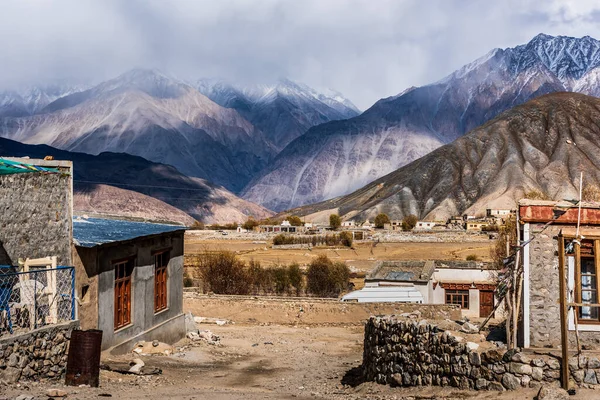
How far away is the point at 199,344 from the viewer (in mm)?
23000

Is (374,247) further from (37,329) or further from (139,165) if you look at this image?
(139,165)

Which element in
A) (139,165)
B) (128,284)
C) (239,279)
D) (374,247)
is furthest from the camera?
(139,165)

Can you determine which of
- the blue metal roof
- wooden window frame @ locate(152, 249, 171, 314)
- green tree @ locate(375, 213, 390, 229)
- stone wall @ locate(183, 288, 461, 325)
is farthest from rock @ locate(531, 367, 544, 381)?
green tree @ locate(375, 213, 390, 229)

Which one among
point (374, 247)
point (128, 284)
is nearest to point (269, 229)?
point (374, 247)

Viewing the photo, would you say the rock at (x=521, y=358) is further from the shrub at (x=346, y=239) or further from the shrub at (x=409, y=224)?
the shrub at (x=409, y=224)

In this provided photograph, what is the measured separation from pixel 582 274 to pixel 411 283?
78.0 ft

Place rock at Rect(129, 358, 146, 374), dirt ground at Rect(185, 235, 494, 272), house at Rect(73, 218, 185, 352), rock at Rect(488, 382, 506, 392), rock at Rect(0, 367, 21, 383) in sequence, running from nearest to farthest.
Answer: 1. rock at Rect(488, 382, 506, 392)
2. rock at Rect(0, 367, 21, 383)
3. rock at Rect(129, 358, 146, 374)
4. house at Rect(73, 218, 185, 352)
5. dirt ground at Rect(185, 235, 494, 272)

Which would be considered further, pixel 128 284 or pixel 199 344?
pixel 199 344

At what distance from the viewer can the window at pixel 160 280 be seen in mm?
21359

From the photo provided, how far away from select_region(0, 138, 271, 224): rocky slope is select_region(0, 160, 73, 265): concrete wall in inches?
5137

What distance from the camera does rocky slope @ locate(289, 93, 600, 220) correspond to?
132750mm

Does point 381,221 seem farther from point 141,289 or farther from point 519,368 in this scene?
point 519,368

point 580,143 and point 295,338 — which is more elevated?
point 580,143

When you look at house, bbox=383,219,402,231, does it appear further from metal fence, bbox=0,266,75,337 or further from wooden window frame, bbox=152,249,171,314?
metal fence, bbox=0,266,75,337
